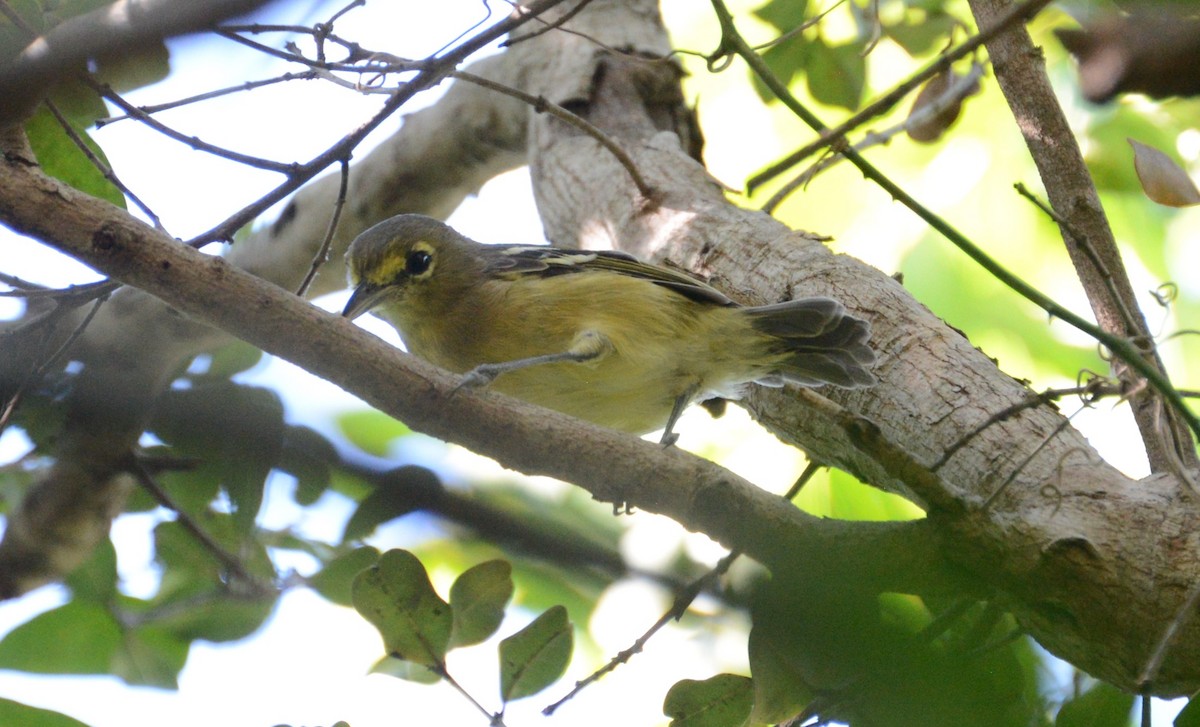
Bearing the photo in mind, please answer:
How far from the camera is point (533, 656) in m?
2.24

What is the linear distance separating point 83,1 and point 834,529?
8.75 ft

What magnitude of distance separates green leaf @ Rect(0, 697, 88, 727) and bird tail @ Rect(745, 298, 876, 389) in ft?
7.78

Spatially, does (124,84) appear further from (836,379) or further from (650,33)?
(650,33)

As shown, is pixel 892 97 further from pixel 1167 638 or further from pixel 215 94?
pixel 215 94

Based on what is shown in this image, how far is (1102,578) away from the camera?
220 cm

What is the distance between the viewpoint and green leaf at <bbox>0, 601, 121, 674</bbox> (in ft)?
9.22

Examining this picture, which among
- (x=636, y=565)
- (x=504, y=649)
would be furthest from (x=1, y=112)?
(x=504, y=649)

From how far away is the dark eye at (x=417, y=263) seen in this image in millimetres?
4184

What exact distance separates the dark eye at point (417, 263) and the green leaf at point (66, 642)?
1743 mm

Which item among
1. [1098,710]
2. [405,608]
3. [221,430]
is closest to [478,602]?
[405,608]

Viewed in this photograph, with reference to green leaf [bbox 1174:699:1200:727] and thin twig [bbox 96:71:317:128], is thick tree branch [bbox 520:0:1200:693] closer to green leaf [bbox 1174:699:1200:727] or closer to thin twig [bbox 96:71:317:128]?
green leaf [bbox 1174:699:1200:727]

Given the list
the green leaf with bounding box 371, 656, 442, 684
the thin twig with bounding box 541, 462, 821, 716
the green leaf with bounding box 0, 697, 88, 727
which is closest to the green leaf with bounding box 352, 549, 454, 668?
the green leaf with bounding box 371, 656, 442, 684

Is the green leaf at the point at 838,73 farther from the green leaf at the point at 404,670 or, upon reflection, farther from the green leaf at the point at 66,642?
the green leaf at the point at 66,642

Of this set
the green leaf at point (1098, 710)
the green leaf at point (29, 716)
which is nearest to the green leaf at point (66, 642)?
the green leaf at point (29, 716)
